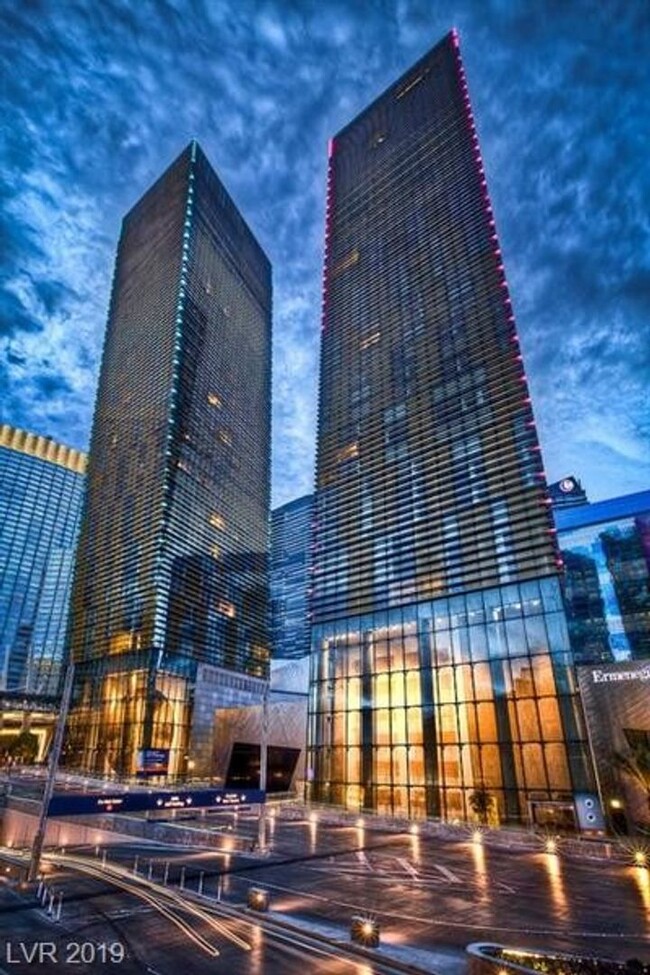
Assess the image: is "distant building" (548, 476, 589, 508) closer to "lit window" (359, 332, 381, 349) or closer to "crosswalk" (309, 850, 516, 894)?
"lit window" (359, 332, 381, 349)

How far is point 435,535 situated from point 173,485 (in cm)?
6015

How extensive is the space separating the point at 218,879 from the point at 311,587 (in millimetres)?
40956

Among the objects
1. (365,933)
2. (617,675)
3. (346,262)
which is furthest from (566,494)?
(365,933)

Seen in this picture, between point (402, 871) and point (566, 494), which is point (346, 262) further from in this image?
point (566, 494)

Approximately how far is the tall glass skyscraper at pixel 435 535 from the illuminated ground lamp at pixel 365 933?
31855 mm

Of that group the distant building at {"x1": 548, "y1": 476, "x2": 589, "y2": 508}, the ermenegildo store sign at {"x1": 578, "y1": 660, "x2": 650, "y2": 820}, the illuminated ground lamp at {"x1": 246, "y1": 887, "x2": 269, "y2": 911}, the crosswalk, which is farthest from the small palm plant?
the distant building at {"x1": 548, "y1": 476, "x2": 589, "y2": 508}

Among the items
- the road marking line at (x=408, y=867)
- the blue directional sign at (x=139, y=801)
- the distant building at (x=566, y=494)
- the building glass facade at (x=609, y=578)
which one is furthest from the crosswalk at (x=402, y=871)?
the distant building at (x=566, y=494)

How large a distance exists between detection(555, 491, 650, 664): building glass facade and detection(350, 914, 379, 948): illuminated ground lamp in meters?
81.4

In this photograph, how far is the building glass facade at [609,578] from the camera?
85000mm

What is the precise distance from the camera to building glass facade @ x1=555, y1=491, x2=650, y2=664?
8500 centimetres

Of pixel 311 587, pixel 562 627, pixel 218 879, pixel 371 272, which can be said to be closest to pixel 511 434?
pixel 562 627

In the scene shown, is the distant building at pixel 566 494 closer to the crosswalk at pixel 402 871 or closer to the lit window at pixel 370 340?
the lit window at pixel 370 340

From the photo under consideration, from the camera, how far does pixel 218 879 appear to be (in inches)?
824

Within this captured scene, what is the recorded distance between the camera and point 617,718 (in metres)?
38.5
